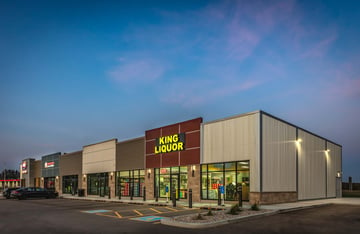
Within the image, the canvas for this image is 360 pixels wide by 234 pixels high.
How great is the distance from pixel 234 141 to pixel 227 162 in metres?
1.61

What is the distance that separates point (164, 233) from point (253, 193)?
1195 centimetres

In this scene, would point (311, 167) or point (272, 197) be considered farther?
point (311, 167)

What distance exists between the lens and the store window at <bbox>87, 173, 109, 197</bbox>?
40.4m

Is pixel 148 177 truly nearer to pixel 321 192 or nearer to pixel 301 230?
pixel 321 192

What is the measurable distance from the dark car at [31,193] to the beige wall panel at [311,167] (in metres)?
27.7

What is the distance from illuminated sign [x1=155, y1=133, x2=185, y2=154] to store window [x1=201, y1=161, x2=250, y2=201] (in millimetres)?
3195

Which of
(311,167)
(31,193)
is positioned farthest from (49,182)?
(311,167)

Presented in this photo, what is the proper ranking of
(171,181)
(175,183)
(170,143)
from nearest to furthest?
(175,183) → (171,181) → (170,143)

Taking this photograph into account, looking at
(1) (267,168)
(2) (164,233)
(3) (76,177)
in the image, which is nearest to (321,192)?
(1) (267,168)

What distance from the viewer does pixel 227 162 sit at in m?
25.1

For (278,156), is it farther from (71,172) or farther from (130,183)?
(71,172)

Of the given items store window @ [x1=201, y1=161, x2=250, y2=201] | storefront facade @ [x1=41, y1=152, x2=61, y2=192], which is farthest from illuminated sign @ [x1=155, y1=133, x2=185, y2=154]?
storefront facade @ [x1=41, y1=152, x2=61, y2=192]

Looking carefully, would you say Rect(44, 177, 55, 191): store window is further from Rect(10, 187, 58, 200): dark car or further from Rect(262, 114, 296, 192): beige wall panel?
Rect(262, 114, 296, 192): beige wall panel

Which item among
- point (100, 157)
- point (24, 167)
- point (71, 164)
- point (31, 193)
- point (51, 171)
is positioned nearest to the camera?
point (31, 193)
